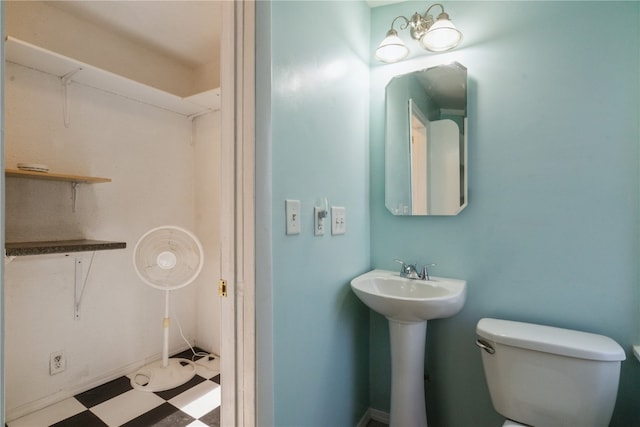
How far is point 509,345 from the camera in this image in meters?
1.19

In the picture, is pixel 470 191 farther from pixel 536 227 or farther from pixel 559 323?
pixel 559 323

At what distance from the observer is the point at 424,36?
1.49 m

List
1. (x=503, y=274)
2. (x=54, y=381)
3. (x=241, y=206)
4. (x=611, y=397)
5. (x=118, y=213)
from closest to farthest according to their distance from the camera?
1. (x=241, y=206)
2. (x=611, y=397)
3. (x=503, y=274)
4. (x=54, y=381)
5. (x=118, y=213)

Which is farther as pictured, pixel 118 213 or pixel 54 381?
pixel 118 213

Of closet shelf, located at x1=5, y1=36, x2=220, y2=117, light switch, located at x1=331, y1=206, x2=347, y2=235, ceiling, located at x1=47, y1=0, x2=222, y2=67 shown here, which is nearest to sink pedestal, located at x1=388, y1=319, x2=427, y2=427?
light switch, located at x1=331, y1=206, x2=347, y2=235

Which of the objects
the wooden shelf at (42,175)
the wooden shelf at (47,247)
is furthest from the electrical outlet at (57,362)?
the wooden shelf at (42,175)

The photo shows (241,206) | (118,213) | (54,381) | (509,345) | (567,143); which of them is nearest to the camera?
(241,206)

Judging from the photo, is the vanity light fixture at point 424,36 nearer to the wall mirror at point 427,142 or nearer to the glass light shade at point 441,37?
the glass light shade at point 441,37

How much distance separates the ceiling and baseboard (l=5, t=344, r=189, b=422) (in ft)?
7.77

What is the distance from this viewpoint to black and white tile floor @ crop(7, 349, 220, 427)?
1.70 meters

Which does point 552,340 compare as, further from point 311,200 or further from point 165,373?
point 165,373

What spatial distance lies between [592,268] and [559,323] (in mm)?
272

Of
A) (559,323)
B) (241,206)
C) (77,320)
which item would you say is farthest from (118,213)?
(559,323)

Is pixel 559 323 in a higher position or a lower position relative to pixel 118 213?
lower
